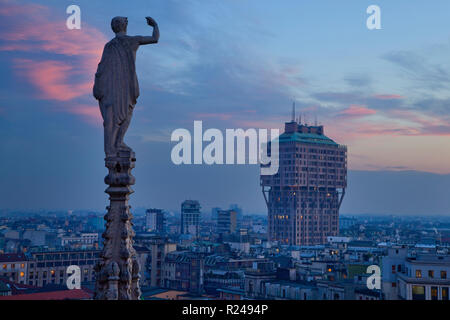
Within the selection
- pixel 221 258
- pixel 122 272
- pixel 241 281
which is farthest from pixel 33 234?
pixel 122 272

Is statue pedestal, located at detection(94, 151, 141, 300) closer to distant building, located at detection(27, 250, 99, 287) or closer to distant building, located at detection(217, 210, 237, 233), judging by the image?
distant building, located at detection(27, 250, 99, 287)

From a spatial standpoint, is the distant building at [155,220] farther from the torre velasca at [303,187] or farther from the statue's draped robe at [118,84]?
the statue's draped robe at [118,84]

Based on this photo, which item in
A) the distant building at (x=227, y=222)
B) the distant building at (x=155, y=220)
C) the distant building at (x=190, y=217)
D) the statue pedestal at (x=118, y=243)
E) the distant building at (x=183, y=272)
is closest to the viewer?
the statue pedestal at (x=118, y=243)

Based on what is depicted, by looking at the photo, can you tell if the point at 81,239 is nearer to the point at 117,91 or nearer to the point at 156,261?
the point at 156,261
